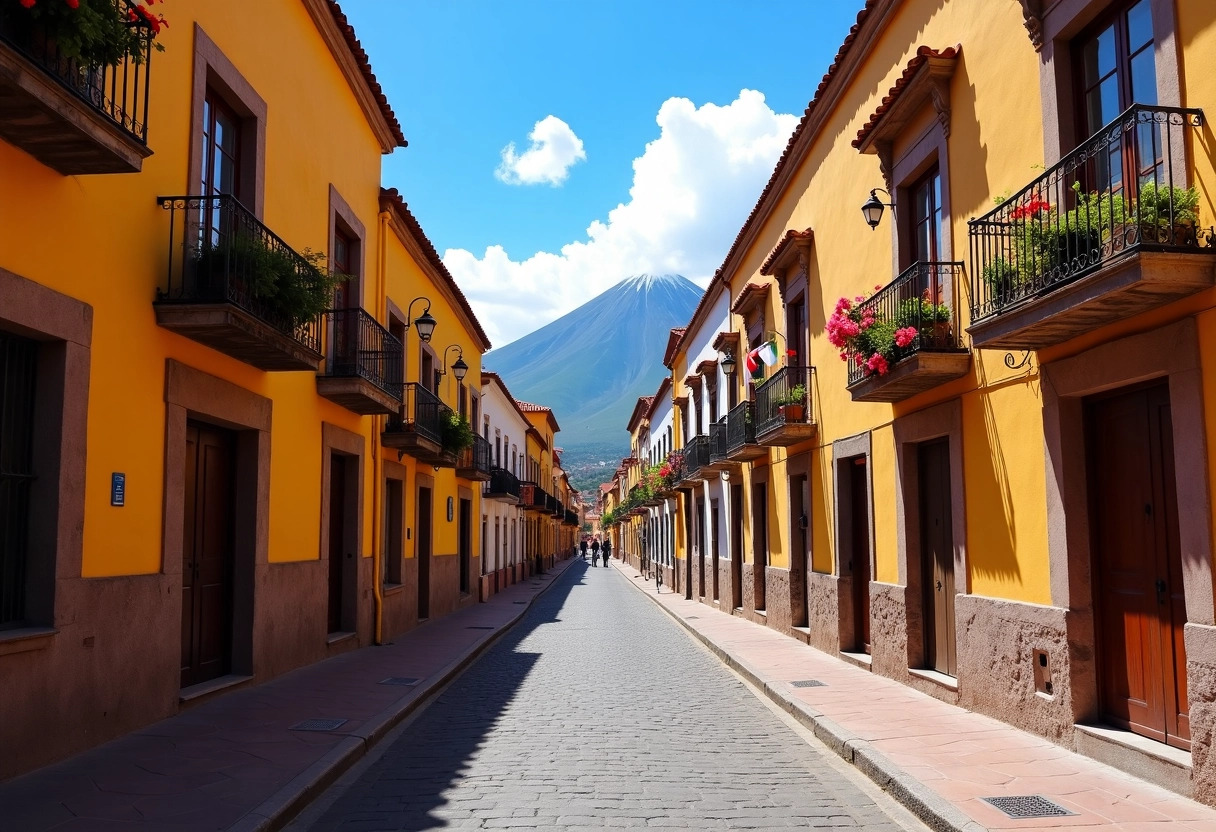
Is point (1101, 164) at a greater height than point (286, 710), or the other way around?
point (1101, 164)

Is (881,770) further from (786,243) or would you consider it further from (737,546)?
(737,546)

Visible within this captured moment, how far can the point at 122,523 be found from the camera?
6965mm

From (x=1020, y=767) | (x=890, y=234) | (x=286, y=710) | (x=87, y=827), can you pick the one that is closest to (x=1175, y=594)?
(x=1020, y=767)

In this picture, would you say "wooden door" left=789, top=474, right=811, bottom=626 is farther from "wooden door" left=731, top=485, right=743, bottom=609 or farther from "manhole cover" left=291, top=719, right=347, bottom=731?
"manhole cover" left=291, top=719, right=347, bottom=731

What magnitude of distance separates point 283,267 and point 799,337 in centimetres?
860

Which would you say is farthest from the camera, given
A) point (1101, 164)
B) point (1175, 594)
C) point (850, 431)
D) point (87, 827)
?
point (850, 431)

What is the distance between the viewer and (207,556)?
8.98 meters

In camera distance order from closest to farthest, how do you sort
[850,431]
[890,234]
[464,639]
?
[890,234] < [850,431] < [464,639]

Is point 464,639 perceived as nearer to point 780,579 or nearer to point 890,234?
point 780,579

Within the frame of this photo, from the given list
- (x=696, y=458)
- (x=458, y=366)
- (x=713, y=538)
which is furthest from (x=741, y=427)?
(x=713, y=538)

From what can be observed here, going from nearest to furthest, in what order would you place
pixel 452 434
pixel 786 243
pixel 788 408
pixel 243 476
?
pixel 243 476 → pixel 788 408 → pixel 786 243 → pixel 452 434

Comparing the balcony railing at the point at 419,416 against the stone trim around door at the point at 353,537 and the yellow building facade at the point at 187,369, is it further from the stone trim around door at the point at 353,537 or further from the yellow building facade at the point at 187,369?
the stone trim around door at the point at 353,537

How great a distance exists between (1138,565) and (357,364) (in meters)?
8.57

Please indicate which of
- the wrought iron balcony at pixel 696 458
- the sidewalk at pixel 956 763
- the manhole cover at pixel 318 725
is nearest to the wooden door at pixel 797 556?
the sidewalk at pixel 956 763
